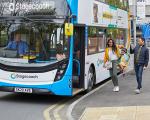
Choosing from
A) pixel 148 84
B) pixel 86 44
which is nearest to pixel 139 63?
pixel 86 44

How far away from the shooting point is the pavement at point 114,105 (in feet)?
34.4

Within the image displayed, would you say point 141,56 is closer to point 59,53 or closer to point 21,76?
point 59,53

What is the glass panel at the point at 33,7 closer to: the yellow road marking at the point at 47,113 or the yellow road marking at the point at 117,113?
the yellow road marking at the point at 47,113

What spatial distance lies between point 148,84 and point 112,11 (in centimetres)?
318

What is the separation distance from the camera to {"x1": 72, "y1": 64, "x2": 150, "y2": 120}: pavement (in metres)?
10.5

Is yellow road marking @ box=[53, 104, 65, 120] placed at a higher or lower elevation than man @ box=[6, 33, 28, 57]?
lower

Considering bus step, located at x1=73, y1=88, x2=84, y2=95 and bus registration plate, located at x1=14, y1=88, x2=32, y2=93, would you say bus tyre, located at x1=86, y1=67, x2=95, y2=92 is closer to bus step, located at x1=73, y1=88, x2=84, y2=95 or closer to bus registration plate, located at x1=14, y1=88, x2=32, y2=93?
bus step, located at x1=73, y1=88, x2=84, y2=95

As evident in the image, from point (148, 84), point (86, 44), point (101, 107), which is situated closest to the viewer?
point (101, 107)

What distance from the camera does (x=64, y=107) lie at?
484 inches

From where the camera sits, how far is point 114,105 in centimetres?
1212

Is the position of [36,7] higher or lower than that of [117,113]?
higher

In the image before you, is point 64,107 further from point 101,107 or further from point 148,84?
point 148,84

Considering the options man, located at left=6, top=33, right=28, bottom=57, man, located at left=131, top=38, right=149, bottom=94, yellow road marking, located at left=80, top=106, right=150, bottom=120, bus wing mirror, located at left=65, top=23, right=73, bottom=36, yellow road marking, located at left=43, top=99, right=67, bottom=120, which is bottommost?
yellow road marking, located at left=43, top=99, right=67, bottom=120

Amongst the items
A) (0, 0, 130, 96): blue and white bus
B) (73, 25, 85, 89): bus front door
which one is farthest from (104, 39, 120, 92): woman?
(0, 0, 130, 96): blue and white bus
